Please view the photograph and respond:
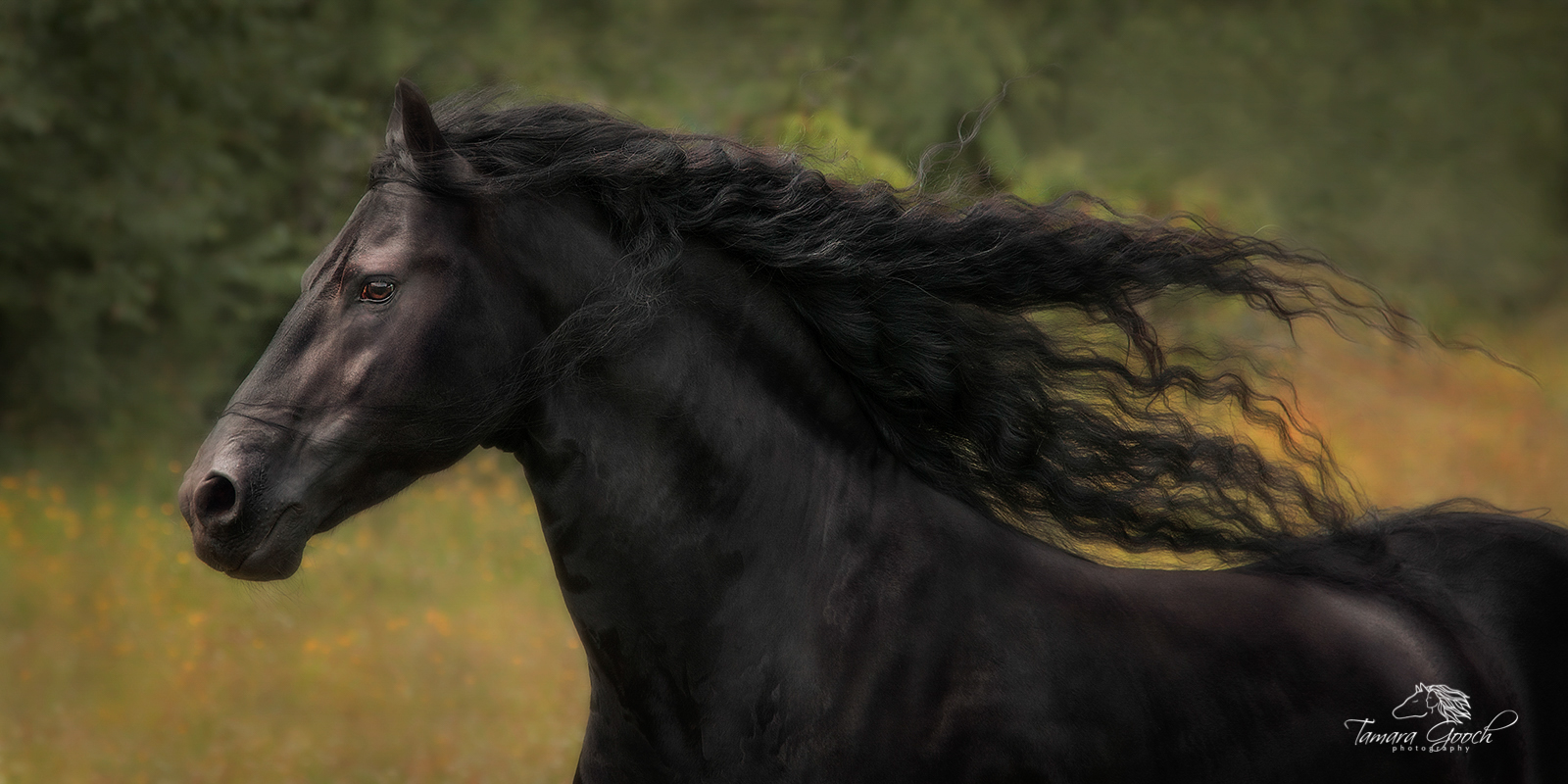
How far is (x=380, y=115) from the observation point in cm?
1052

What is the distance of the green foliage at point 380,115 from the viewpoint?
32.5 feet

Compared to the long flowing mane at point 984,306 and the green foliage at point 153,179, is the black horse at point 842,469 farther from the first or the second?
the green foliage at point 153,179

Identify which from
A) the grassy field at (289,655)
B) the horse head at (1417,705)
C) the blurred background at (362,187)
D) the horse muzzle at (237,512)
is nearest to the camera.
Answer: the horse muzzle at (237,512)

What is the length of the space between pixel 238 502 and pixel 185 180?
9449mm

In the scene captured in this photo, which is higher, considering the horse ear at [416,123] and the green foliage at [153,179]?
the green foliage at [153,179]

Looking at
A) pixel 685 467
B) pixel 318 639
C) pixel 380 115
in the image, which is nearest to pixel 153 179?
pixel 380 115

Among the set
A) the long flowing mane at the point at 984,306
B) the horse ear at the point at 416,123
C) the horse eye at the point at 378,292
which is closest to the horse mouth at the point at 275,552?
the horse eye at the point at 378,292

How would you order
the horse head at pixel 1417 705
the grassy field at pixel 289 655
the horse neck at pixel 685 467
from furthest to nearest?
the grassy field at pixel 289 655 → the horse head at pixel 1417 705 → the horse neck at pixel 685 467

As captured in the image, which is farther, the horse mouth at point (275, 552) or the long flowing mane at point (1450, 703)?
the long flowing mane at point (1450, 703)

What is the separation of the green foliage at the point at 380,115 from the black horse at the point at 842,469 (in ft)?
15.5

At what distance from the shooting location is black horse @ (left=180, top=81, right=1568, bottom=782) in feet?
7.14

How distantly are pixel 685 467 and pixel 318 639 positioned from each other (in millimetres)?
5914

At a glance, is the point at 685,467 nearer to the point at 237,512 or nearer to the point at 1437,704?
the point at 237,512

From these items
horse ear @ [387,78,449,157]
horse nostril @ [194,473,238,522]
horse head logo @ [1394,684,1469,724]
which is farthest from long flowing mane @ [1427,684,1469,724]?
horse nostril @ [194,473,238,522]
